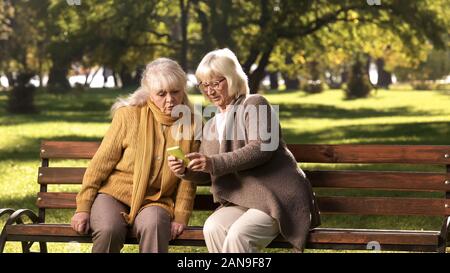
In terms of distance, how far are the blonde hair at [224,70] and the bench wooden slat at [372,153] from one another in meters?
0.80

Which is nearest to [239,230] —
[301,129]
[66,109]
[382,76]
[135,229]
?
[135,229]

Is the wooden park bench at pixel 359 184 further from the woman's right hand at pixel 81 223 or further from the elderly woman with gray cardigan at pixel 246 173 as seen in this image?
the elderly woman with gray cardigan at pixel 246 173

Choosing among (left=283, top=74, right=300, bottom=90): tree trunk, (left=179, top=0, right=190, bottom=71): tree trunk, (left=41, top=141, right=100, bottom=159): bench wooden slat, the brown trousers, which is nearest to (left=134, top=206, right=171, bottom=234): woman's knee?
the brown trousers

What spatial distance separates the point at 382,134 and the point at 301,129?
7.49ft

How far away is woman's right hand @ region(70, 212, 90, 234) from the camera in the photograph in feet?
17.7

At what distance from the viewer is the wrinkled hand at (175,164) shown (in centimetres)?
508

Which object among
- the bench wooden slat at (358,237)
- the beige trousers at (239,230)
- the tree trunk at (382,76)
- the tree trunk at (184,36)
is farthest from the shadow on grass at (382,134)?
the tree trunk at (382,76)

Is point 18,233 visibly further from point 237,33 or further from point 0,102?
point 0,102

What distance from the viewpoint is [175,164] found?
510 cm

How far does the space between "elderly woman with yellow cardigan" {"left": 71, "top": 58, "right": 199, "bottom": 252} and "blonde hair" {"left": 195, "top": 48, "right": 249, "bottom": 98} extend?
0.21m

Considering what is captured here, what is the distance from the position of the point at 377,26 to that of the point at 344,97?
45.1 feet

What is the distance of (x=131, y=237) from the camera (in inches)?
215
